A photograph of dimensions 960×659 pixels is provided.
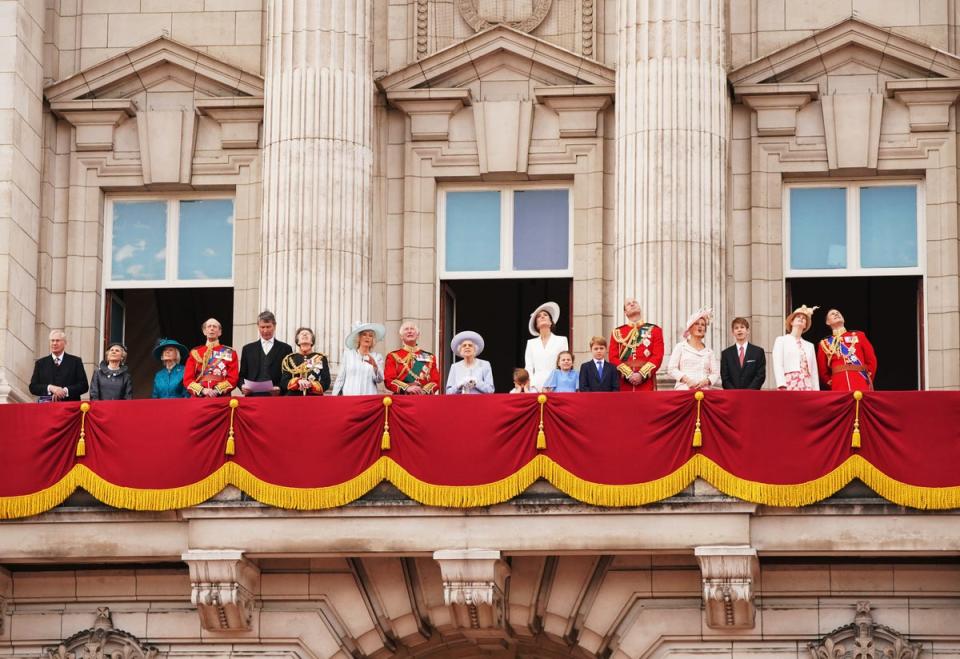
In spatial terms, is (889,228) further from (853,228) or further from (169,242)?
(169,242)

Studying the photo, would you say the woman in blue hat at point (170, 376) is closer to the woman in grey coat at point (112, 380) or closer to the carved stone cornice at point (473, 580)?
the woman in grey coat at point (112, 380)

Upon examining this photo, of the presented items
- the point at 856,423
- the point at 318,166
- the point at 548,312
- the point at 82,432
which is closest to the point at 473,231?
the point at 318,166

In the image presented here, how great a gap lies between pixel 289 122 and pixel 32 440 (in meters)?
6.91

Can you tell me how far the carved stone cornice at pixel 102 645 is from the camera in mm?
39094

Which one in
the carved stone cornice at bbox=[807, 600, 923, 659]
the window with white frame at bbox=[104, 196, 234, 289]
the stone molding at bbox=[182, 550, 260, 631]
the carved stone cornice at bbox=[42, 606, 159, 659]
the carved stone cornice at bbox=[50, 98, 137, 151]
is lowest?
the carved stone cornice at bbox=[42, 606, 159, 659]

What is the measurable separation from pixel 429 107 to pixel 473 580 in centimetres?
945

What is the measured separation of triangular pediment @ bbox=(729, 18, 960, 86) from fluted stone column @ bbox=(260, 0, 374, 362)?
238 inches

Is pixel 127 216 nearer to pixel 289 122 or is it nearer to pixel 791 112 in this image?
pixel 289 122

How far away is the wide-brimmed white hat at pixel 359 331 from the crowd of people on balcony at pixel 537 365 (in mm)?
20

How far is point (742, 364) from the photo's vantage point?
39094mm

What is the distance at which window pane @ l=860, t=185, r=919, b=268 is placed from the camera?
43094 mm

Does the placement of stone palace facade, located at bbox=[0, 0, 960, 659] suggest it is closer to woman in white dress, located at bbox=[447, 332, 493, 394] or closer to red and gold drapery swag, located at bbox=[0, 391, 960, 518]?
red and gold drapery swag, located at bbox=[0, 391, 960, 518]

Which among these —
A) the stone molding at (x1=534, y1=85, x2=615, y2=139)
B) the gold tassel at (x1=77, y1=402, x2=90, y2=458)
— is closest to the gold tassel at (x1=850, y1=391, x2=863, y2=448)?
the stone molding at (x1=534, y1=85, x2=615, y2=139)

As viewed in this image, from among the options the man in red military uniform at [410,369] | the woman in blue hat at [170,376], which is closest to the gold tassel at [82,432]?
the woman in blue hat at [170,376]
